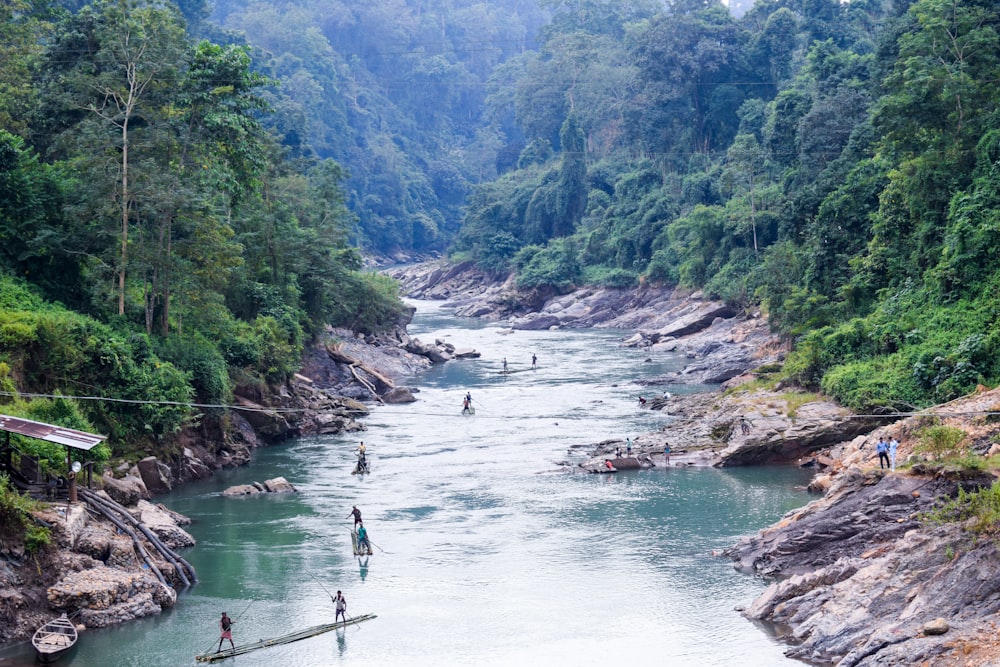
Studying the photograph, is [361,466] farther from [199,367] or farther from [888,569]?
[888,569]

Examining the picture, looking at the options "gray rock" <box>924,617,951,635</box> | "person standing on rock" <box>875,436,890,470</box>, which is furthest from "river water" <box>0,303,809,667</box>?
"gray rock" <box>924,617,951,635</box>

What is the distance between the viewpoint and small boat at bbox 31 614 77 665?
23.5 m

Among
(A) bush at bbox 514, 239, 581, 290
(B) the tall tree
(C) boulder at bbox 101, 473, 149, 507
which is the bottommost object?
(C) boulder at bbox 101, 473, 149, 507

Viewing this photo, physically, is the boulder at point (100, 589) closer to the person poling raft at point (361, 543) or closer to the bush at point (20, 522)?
the bush at point (20, 522)

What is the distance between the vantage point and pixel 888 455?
33.2m

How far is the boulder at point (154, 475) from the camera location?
3709 centimetres

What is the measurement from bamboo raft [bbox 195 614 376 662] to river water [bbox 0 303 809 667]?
244 millimetres

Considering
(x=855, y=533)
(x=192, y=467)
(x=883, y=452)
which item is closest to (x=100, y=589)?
(x=192, y=467)

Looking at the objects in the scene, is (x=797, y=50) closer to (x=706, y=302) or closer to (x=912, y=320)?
(x=706, y=302)

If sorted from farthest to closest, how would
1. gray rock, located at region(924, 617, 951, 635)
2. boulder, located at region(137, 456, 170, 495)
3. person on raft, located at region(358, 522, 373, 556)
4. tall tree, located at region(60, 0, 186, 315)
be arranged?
1. tall tree, located at region(60, 0, 186, 315)
2. boulder, located at region(137, 456, 170, 495)
3. person on raft, located at region(358, 522, 373, 556)
4. gray rock, located at region(924, 617, 951, 635)

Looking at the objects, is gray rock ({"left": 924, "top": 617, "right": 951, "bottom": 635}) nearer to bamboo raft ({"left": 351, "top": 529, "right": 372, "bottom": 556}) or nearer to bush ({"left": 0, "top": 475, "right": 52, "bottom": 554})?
bamboo raft ({"left": 351, "top": 529, "right": 372, "bottom": 556})

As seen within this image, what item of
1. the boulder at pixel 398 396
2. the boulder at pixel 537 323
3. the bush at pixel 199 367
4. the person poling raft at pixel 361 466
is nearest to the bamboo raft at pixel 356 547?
the person poling raft at pixel 361 466

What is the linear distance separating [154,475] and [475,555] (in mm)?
12455

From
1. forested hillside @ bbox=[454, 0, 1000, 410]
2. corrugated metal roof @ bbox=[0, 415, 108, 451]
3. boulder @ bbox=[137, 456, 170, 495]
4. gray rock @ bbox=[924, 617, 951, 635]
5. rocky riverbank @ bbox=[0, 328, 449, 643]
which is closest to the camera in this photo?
gray rock @ bbox=[924, 617, 951, 635]
